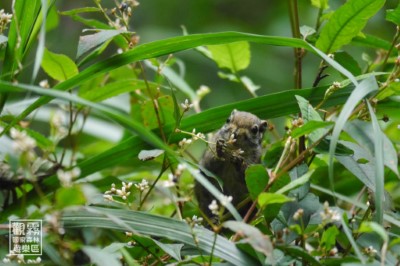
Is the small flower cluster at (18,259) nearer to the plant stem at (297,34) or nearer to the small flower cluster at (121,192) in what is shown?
the small flower cluster at (121,192)

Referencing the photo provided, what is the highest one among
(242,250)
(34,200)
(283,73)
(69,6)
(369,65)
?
Answer: (69,6)

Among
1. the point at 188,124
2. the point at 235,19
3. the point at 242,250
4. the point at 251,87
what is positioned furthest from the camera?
the point at 235,19

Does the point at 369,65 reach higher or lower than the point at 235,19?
lower

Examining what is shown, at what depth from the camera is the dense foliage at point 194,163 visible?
5.12ft

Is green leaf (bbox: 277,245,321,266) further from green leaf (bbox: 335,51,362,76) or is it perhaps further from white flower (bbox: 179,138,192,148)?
green leaf (bbox: 335,51,362,76)

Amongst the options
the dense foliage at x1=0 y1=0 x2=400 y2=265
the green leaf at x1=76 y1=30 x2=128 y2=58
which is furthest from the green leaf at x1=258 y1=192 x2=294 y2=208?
the green leaf at x1=76 y1=30 x2=128 y2=58

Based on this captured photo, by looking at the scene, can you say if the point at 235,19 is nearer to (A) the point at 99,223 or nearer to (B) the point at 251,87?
(B) the point at 251,87

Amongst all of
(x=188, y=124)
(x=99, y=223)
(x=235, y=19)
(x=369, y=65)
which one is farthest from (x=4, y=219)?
(x=235, y=19)

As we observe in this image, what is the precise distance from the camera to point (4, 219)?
6.64 feet

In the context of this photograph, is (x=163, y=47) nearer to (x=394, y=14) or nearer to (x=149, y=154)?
(x=149, y=154)

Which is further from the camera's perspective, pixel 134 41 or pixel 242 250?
pixel 134 41

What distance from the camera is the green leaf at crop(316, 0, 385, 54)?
201cm

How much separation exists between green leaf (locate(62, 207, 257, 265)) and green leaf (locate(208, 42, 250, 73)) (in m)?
0.92

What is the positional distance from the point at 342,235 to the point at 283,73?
410 centimetres
